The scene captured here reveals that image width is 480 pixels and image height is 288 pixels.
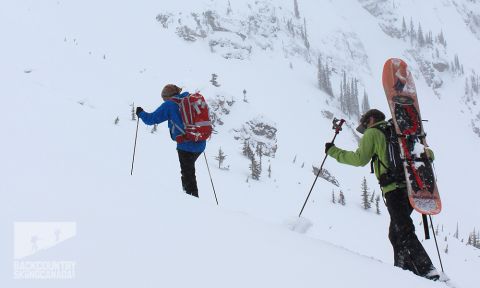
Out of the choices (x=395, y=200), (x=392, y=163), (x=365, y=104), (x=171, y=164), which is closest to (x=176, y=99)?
(x=392, y=163)

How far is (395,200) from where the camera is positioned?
4125mm

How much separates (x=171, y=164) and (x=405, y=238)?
20.6 ft

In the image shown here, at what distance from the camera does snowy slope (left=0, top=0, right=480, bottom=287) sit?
255 cm

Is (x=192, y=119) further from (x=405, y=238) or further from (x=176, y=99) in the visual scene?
(x=405, y=238)

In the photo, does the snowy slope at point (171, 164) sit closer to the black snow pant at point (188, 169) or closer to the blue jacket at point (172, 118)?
the black snow pant at point (188, 169)

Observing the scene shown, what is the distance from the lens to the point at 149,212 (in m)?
3.15

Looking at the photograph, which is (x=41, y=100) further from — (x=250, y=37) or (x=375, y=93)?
(x=375, y=93)

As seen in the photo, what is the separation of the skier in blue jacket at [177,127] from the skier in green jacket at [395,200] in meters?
2.00

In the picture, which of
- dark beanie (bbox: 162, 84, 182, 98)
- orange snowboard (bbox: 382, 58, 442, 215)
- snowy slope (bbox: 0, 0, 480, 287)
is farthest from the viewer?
dark beanie (bbox: 162, 84, 182, 98)

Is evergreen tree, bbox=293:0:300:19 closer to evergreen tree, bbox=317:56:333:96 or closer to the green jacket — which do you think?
evergreen tree, bbox=317:56:333:96

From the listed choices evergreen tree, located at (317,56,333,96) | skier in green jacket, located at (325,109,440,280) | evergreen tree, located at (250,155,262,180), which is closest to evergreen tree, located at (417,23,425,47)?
evergreen tree, located at (317,56,333,96)

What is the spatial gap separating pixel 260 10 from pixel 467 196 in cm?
2498

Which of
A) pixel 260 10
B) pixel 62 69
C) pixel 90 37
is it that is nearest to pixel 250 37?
pixel 260 10

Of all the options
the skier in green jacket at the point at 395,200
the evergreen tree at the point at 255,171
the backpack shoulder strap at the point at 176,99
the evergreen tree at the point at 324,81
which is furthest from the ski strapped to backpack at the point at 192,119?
the evergreen tree at the point at 324,81
